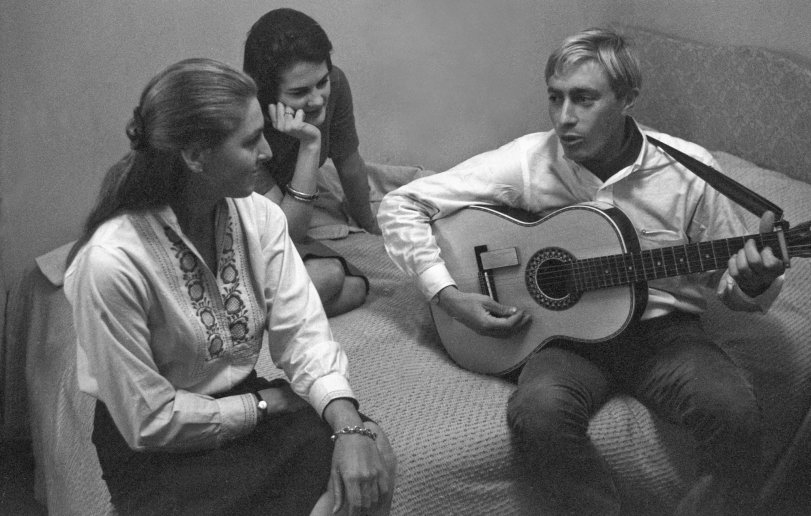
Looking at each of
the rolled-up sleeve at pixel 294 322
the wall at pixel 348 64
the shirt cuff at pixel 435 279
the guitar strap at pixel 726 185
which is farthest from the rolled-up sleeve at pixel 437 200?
the wall at pixel 348 64

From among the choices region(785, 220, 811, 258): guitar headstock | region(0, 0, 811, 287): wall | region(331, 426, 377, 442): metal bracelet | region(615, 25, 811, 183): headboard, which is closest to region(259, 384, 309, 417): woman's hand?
region(331, 426, 377, 442): metal bracelet

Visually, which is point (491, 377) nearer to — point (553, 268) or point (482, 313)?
point (482, 313)

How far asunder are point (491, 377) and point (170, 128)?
87 cm

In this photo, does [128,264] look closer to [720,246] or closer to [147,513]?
[147,513]

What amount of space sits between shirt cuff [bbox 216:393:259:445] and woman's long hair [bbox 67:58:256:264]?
310mm

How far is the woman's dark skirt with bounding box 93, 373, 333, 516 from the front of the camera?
1.36 m

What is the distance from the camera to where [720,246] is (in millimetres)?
1636

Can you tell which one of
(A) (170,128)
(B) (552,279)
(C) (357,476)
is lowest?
(C) (357,476)

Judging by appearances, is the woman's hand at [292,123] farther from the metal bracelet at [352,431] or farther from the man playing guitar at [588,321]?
the metal bracelet at [352,431]

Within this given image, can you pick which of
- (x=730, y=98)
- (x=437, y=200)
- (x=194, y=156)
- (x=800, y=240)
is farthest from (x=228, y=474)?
(x=730, y=98)

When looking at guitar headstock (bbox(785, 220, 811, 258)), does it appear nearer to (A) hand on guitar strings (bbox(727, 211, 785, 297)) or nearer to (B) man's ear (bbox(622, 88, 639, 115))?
(A) hand on guitar strings (bbox(727, 211, 785, 297))

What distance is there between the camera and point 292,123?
2037 mm

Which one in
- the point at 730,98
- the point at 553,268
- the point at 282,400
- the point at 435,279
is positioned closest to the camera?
the point at 282,400

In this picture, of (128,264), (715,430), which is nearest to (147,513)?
(128,264)
